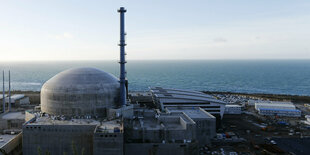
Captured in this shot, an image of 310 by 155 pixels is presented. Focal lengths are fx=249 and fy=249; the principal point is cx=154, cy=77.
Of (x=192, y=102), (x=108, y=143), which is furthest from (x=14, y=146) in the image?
(x=192, y=102)

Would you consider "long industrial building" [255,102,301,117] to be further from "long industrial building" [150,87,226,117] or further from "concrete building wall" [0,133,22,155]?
"concrete building wall" [0,133,22,155]

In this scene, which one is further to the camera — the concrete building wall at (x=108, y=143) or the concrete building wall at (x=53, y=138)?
the concrete building wall at (x=53, y=138)

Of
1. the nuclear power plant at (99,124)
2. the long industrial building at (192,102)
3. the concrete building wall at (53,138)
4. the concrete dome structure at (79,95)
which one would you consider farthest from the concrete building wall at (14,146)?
the long industrial building at (192,102)

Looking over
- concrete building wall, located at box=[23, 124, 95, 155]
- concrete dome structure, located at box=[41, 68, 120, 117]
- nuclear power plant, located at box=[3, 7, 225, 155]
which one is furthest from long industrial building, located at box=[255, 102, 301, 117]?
concrete building wall, located at box=[23, 124, 95, 155]

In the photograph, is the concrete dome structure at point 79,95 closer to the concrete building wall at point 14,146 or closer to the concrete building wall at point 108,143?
the concrete building wall at point 14,146

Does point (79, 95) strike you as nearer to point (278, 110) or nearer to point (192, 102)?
point (192, 102)

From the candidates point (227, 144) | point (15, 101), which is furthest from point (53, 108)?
point (15, 101)
